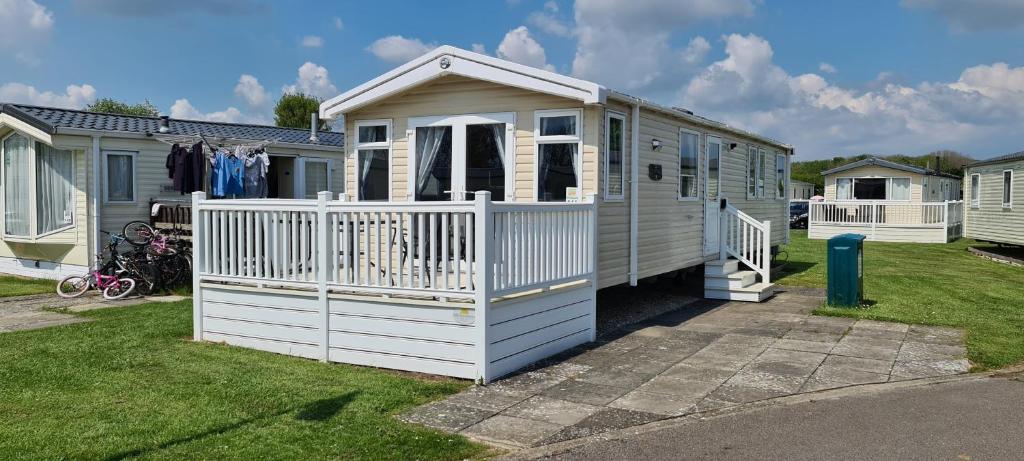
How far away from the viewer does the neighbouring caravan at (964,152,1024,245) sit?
61.5 feet

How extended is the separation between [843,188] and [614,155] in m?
26.1

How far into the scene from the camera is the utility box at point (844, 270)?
1005 cm

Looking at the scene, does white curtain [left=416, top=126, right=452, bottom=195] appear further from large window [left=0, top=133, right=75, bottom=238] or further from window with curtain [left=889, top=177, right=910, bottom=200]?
window with curtain [left=889, top=177, right=910, bottom=200]

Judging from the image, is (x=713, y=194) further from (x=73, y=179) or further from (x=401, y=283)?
(x=73, y=179)

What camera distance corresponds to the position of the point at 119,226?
13430mm

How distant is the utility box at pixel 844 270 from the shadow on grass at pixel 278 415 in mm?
7099

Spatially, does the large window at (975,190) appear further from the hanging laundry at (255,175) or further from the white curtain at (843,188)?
the hanging laundry at (255,175)

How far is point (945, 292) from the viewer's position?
12.1 m

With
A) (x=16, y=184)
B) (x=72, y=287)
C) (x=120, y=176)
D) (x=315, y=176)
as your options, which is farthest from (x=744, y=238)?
(x=16, y=184)

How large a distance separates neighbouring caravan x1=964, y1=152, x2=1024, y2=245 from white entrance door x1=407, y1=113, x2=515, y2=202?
15.7m

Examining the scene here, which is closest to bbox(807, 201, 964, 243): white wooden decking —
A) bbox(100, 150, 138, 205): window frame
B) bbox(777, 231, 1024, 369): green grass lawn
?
bbox(777, 231, 1024, 369): green grass lawn

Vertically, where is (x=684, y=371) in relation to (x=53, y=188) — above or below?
below

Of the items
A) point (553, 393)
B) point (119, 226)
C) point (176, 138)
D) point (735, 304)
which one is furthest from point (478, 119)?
point (119, 226)

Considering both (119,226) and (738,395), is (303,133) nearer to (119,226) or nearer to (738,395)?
(119,226)
